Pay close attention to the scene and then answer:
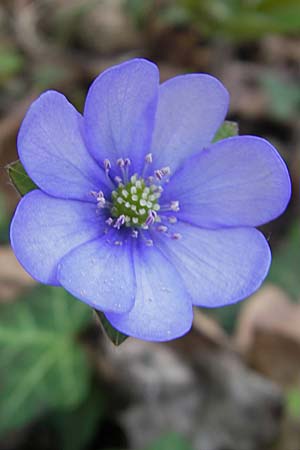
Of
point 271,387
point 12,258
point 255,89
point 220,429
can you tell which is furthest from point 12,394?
point 255,89

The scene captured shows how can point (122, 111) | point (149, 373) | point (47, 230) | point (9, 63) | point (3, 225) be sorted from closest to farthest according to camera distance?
point (47, 230)
point (122, 111)
point (149, 373)
point (3, 225)
point (9, 63)

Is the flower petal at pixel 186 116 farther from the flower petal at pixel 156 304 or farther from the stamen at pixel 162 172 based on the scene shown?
the flower petal at pixel 156 304

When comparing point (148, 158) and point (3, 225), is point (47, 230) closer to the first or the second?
point (148, 158)

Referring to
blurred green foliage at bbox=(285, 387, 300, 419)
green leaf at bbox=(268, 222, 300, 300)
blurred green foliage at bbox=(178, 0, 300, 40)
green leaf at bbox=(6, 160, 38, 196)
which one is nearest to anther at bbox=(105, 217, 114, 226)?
green leaf at bbox=(6, 160, 38, 196)

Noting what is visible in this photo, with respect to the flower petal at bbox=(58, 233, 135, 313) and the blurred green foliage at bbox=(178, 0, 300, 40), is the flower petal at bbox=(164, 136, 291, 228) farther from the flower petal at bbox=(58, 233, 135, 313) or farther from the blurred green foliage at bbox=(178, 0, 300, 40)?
the blurred green foliage at bbox=(178, 0, 300, 40)

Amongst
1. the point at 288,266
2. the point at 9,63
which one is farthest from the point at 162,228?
the point at 9,63

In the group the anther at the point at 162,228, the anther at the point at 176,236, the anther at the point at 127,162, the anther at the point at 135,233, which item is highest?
the anther at the point at 127,162

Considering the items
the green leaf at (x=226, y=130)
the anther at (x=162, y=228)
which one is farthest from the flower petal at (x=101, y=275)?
the green leaf at (x=226, y=130)
